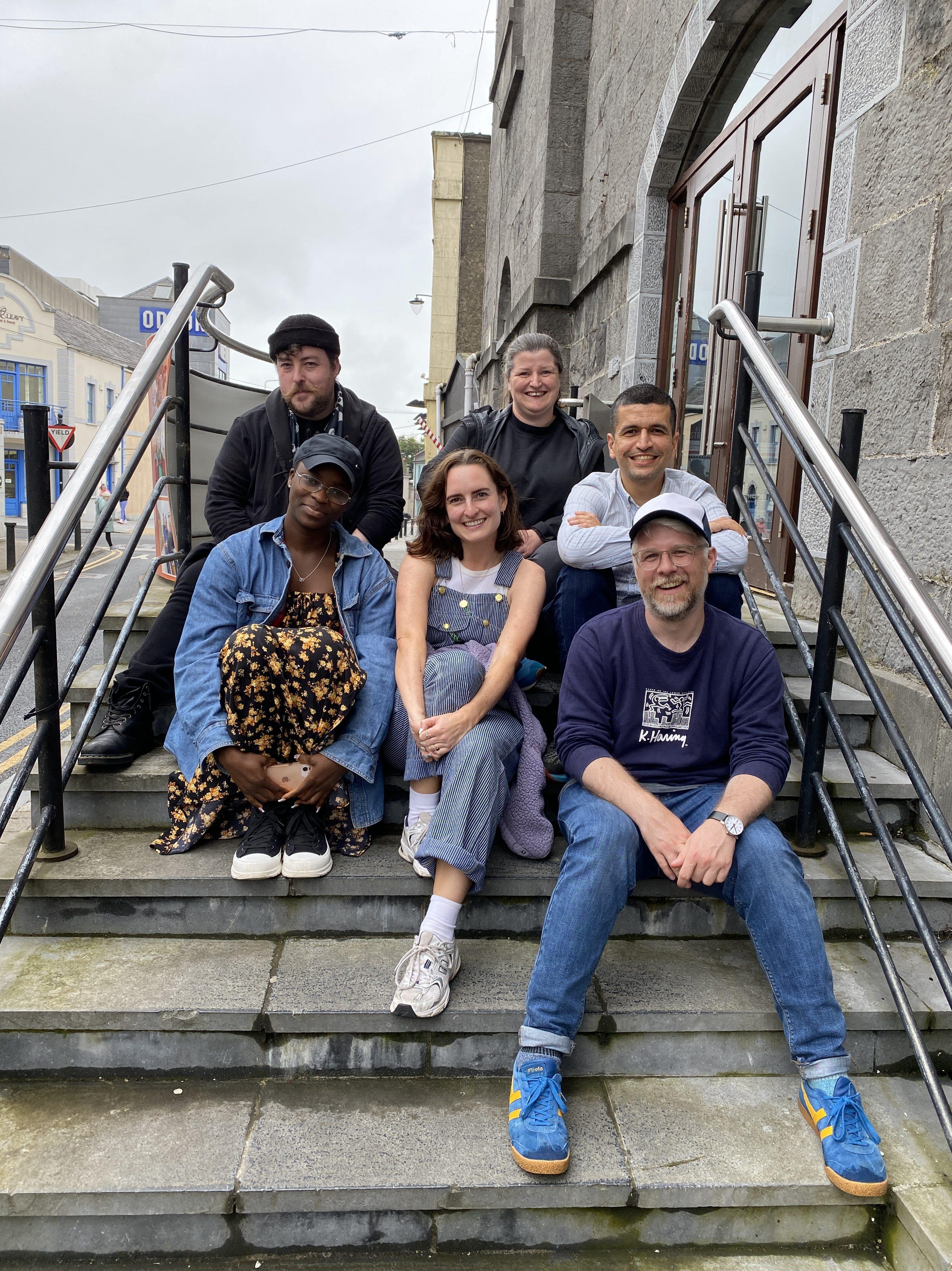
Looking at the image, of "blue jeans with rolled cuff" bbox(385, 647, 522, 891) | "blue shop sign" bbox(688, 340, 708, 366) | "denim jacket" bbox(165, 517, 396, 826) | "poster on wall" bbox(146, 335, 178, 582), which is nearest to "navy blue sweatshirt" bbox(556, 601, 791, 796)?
"blue jeans with rolled cuff" bbox(385, 647, 522, 891)

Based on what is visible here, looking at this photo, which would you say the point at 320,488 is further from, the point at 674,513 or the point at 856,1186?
the point at 856,1186

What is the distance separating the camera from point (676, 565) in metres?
2.13

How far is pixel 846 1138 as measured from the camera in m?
1.77

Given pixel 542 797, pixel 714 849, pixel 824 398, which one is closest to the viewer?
pixel 714 849

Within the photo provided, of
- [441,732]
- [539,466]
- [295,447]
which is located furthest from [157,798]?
[539,466]

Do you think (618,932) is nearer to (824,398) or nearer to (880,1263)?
(880,1263)

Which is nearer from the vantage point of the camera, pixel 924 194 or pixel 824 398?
pixel 924 194

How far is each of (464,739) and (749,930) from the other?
821 mm

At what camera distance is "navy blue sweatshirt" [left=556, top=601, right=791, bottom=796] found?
2.18 m

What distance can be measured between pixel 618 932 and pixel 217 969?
104 centimetres

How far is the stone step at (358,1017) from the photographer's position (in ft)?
6.41

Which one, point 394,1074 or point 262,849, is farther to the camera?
point 262,849

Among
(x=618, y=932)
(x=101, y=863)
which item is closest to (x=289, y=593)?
(x=101, y=863)

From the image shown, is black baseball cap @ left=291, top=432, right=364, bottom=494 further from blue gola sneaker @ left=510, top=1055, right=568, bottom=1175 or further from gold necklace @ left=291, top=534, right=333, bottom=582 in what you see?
blue gola sneaker @ left=510, top=1055, right=568, bottom=1175
